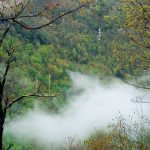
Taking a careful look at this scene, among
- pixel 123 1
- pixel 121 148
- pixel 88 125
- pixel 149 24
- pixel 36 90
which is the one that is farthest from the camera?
pixel 88 125

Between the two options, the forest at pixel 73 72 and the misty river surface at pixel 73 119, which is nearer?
the forest at pixel 73 72

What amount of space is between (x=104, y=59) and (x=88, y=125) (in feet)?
83.7

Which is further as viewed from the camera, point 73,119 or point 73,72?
point 73,72

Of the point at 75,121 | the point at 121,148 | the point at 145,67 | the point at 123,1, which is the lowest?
the point at 121,148

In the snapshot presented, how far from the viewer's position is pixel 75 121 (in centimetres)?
16225

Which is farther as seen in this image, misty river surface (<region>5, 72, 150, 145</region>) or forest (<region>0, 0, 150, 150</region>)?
misty river surface (<region>5, 72, 150, 145</region>)

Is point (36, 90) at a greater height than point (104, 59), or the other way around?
point (104, 59)

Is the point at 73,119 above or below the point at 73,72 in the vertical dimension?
below

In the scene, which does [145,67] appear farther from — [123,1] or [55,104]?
[55,104]

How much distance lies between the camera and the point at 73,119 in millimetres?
164125

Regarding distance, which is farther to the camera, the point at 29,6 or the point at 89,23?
the point at 89,23

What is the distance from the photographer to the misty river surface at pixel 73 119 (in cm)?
12551

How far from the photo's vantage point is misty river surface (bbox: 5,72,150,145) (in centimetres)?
12551

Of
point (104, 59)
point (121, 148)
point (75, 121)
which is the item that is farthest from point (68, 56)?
point (121, 148)
